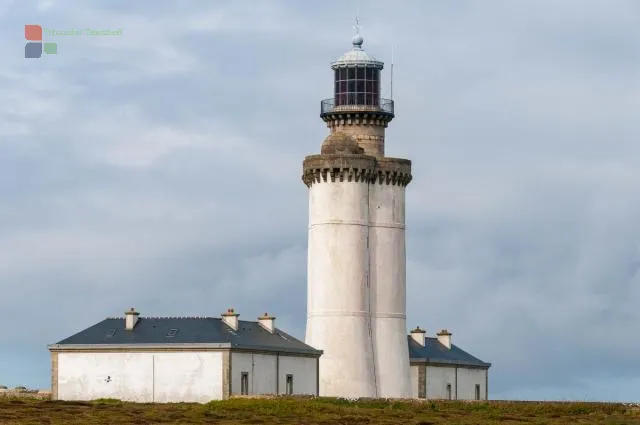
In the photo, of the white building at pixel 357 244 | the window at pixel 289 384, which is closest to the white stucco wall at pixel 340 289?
the white building at pixel 357 244

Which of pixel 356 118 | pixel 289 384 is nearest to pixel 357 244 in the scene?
pixel 356 118

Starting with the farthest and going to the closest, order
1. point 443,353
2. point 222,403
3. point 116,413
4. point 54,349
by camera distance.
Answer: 1. point 443,353
2. point 54,349
3. point 222,403
4. point 116,413

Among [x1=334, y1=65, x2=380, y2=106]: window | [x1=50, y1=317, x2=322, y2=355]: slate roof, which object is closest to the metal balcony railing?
[x1=334, y1=65, x2=380, y2=106]: window

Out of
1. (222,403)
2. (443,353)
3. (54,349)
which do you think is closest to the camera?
(222,403)

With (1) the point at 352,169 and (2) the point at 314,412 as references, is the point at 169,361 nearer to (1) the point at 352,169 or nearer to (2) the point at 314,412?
(2) the point at 314,412

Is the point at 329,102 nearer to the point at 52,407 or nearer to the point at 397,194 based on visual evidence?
the point at 397,194

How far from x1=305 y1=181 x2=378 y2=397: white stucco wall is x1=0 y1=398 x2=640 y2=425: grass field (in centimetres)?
712

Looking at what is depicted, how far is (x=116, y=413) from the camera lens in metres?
80.7

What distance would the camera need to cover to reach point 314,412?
83.9 meters

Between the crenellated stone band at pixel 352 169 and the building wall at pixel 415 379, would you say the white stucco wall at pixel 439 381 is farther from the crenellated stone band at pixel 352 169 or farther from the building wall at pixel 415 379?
the crenellated stone band at pixel 352 169

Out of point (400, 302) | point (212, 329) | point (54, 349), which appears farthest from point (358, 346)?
point (54, 349)

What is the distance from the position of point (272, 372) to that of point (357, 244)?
1074 centimetres

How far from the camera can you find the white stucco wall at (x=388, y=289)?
101m

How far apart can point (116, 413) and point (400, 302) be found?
84.0 feet
